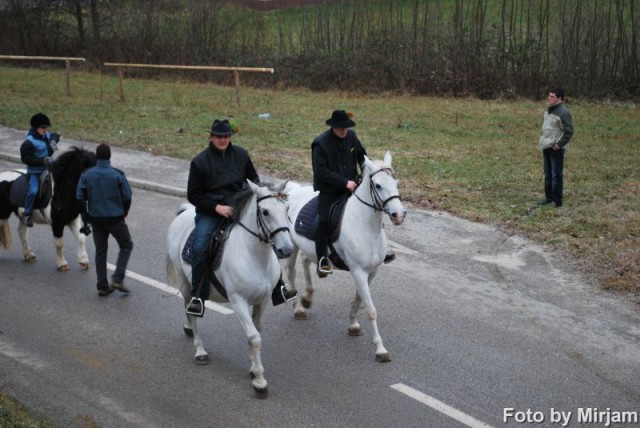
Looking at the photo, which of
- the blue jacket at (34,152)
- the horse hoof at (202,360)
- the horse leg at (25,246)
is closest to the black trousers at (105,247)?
the blue jacket at (34,152)

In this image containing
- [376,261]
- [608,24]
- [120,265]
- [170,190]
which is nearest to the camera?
[376,261]

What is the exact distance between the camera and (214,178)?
8.17 metres

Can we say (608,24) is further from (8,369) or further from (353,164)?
(8,369)

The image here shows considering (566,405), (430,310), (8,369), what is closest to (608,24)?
(430,310)

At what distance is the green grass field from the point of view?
13.5 metres

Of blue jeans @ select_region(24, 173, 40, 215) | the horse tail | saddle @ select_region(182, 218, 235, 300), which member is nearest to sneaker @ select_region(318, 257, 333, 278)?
saddle @ select_region(182, 218, 235, 300)

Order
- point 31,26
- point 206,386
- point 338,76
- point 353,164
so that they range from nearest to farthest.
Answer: point 206,386 → point 353,164 → point 338,76 → point 31,26

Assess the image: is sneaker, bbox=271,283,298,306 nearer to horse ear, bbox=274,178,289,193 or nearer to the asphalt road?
the asphalt road

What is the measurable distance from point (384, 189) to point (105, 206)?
13.3ft

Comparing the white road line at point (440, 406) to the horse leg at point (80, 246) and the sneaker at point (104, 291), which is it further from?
the horse leg at point (80, 246)

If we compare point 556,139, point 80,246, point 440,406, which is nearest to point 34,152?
point 80,246

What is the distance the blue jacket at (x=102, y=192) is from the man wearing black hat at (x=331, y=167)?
2.82 metres

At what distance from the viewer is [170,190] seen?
52.6 ft

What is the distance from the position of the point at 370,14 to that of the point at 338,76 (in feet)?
9.90
